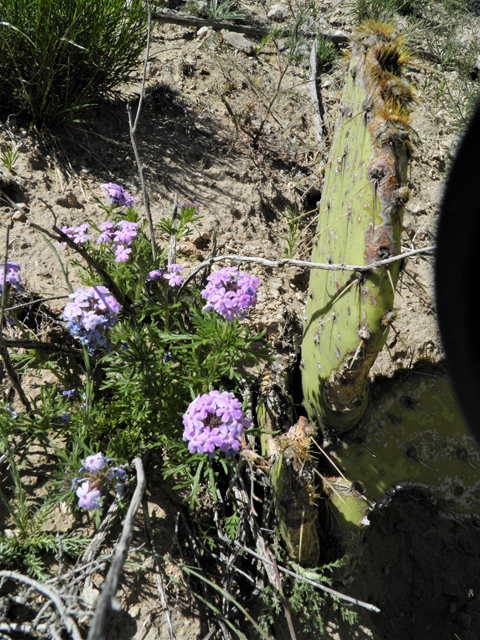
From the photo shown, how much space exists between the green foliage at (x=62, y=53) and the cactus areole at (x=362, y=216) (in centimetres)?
179

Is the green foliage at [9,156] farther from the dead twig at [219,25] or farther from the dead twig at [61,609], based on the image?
the dead twig at [61,609]

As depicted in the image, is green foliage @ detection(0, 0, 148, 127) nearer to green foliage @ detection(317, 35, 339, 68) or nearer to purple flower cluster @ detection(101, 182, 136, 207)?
purple flower cluster @ detection(101, 182, 136, 207)

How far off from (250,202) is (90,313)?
6.99 ft

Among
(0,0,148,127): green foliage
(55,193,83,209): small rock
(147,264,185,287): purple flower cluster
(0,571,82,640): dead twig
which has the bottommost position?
(0,571,82,640): dead twig

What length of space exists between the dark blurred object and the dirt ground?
0.19 m

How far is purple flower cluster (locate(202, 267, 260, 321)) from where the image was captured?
157 centimetres

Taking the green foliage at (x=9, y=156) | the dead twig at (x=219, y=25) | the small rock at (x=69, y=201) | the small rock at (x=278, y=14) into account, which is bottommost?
the small rock at (x=69, y=201)

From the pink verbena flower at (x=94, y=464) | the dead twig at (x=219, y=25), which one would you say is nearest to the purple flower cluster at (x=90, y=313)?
the pink verbena flower at (x=94, y=464)

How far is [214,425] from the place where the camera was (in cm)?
150

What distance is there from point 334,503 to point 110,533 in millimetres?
1018

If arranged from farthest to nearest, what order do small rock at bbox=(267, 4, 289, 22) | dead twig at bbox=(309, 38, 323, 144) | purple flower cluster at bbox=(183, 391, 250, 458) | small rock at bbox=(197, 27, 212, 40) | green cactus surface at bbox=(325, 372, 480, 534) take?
small rock at bbox=(267, 4, 289, 22) < small rock at bbox=(197, 27, 212, 40) < dead twig at bbox=(309, 38, 323, 144) < green cactus surface at bbox=(325, 372, 480, 534) < purple flower cluster at bbox=(183, 391, 250, 458)

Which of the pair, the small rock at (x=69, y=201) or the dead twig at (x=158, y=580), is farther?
the small rock at (x=69, y=201)

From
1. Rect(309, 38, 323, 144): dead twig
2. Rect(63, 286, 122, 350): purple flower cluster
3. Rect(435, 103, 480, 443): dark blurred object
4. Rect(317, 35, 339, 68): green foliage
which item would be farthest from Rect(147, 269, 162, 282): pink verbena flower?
Rect(317, 35, 339, 68): green foliage

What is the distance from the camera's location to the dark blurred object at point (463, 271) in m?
1.50
